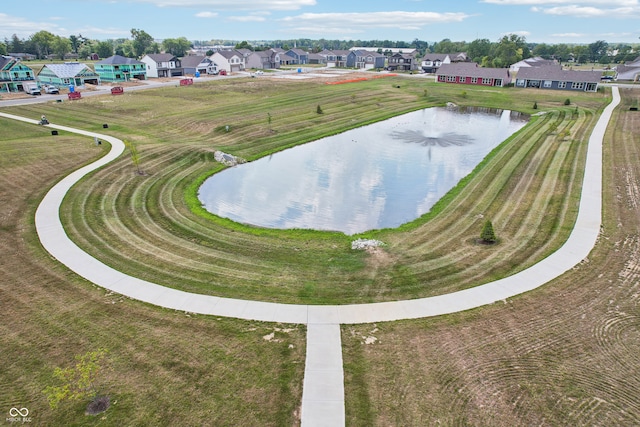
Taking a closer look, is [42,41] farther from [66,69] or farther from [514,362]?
[514,362]

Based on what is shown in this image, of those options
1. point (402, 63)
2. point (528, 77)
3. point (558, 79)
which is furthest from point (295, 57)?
point (558, 79)

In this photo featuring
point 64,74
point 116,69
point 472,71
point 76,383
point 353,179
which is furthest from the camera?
point 116,69

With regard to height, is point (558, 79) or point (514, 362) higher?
point (558, 79)

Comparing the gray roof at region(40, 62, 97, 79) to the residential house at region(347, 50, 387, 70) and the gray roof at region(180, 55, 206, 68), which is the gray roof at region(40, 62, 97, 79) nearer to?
the gray roof at region(180, 55, 206, 68)

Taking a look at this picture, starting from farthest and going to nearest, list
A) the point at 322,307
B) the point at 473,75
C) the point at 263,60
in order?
the point at 263,60, the point at 473,75, the point at 322,307

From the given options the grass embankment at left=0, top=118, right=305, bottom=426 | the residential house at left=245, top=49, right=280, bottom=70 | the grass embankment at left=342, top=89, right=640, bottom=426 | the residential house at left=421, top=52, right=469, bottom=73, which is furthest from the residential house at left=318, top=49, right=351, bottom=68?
the grass embankment at left=0, top=118, right=305, bottom=426

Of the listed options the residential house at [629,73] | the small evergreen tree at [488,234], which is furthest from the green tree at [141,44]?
the small evergreen tree at [488,234]

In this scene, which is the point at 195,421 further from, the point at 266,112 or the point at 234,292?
the point at 266,112
